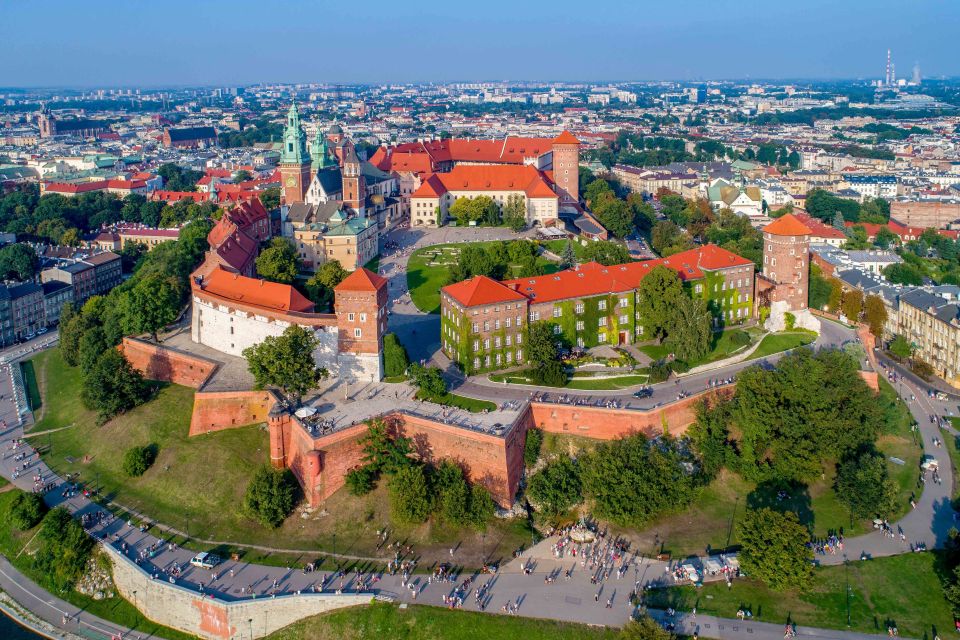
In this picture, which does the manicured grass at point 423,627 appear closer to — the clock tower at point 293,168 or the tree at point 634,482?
the tree at point 634,482

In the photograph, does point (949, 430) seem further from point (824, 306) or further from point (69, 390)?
point (69, 390)

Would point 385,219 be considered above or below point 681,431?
above

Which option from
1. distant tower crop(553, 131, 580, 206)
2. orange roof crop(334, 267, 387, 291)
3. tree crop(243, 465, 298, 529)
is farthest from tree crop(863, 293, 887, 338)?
tree crop(243, 465, 298, 529)

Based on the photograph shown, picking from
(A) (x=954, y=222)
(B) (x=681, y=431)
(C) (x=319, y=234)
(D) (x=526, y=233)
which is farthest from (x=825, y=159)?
(B) (x=681, y=431)

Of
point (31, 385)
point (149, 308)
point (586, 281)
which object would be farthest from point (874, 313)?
point (31, 385)

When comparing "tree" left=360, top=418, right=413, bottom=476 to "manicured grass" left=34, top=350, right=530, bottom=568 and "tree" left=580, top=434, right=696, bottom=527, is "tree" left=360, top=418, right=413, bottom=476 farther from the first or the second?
"tree" left=580, top=434, right=696, bottom=527

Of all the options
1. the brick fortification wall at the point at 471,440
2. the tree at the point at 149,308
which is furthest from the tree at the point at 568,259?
the tree at the point at 149,308
